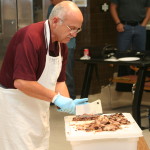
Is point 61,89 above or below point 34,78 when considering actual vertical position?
below

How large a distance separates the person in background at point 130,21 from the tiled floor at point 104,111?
0.91 meters

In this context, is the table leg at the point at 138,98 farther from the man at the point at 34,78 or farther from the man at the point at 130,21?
the man at the point at 34,78

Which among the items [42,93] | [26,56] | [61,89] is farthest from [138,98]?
[26,56]

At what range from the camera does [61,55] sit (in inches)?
107

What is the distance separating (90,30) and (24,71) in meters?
4.69

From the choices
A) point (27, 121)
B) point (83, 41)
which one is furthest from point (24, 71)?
point (83, 41)

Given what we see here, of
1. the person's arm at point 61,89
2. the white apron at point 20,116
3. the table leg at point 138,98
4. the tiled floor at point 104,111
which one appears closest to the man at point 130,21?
the tiled floor at point 104,111

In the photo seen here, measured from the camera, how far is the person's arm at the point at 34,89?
7.73 feet

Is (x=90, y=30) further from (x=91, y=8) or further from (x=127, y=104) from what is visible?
(x=127, y=104)

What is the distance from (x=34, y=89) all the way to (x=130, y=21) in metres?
4.12

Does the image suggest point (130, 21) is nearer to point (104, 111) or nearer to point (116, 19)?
point (116, 19)

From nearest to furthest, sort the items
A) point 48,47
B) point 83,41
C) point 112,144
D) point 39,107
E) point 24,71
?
point 112,144, point 24,71, point 48,47, point 39,107, point 83,41

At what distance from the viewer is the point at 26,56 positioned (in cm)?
232

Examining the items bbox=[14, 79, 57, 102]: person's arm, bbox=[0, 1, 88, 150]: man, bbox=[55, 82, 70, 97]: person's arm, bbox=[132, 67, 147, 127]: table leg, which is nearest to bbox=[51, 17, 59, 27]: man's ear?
bbox=[0, 1, 88, 150]: man
